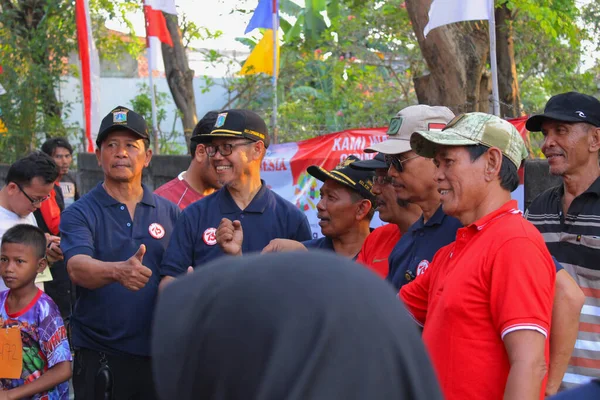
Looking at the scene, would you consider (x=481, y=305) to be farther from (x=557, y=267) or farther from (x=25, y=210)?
(x=25, y=210)

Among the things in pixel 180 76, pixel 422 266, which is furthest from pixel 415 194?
pixel 180 76

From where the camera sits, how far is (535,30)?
9727 millimetres

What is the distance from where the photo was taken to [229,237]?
3654 mm

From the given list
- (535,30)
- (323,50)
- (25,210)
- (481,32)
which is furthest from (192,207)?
(323,50)

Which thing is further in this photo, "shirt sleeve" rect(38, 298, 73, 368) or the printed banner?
the printed banner

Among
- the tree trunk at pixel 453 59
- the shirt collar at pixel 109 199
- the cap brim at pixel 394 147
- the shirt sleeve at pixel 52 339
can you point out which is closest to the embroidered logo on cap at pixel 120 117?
the shirt collar at pixel 109 199

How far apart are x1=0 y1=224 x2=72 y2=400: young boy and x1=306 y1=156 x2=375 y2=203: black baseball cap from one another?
5.60 ft

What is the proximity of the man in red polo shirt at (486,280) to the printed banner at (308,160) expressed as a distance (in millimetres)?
4577

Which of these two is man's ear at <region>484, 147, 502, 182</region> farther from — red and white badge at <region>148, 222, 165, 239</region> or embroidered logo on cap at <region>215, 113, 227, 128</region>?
red and white badge at <region>148, 222, 165, 239</region>

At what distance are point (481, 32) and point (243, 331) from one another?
738 cm

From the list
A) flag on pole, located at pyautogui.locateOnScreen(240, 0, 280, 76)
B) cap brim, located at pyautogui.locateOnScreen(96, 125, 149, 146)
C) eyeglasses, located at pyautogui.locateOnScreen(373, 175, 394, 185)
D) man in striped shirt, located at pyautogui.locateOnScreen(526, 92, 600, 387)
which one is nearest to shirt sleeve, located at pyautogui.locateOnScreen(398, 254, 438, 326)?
eyeglasses, located at pyautogui.locateOnScreen(373, 175, 394, 185)

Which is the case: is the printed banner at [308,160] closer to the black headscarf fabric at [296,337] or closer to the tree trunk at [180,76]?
the tree trunk at [180,76]

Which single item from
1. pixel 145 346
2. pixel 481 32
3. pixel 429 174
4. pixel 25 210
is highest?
pixel 481 32

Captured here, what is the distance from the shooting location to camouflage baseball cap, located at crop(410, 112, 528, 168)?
2.68 metres
